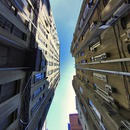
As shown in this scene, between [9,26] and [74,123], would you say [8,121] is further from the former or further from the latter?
[74,123]

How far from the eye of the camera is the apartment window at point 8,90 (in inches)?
269

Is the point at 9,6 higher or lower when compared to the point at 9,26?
higher

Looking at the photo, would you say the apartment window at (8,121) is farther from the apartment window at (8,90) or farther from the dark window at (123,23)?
the dark window at (123,23)

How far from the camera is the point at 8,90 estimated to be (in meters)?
7.68

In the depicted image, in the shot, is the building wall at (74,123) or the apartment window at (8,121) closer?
the apartment window at (8,121)

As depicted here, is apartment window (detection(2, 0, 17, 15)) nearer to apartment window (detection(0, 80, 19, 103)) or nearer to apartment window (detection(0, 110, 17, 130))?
apartment window (detection(0, 80, 19, 103))

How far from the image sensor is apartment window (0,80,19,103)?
6.84m

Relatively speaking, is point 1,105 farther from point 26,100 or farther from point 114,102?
point 114,102

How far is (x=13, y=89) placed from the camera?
28.1ft

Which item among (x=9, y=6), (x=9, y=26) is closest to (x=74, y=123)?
(x=9, y=26)

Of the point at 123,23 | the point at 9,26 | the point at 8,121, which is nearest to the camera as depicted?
the point at 123,23

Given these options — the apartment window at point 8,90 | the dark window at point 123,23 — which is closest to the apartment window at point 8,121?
the apartment window at point 8,90

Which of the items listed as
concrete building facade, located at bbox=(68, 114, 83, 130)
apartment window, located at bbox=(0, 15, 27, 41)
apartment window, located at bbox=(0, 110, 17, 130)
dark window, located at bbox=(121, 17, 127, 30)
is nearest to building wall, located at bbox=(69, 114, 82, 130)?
concrete building facade, located at bbox=(68, 114, 83, 130)

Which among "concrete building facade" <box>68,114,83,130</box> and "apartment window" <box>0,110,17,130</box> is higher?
"apartment window" <box>0,110,17,130</box>
